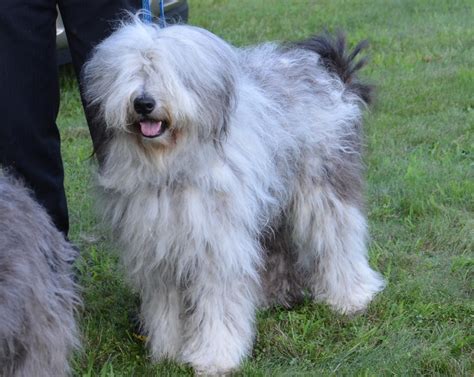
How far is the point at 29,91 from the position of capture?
13.6 ft

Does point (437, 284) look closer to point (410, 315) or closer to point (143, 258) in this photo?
point (410, 315)

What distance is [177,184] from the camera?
369 cm

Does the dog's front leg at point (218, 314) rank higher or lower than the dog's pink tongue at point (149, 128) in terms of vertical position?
lower

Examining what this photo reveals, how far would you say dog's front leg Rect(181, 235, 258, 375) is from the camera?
3.83 meters

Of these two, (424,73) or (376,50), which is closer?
(424,73)

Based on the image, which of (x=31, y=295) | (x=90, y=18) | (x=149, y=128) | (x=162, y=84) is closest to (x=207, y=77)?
(x=162, y=84)

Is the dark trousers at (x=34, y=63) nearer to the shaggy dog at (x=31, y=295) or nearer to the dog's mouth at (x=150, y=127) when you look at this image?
the dog's mouth at (x=150, y=127)

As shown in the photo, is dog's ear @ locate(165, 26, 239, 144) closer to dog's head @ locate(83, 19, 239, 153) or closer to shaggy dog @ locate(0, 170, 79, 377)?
dog's head @ locate(83, 19, 239, 153)

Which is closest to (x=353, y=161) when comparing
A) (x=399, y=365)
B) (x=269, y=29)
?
(x=399, y=365)

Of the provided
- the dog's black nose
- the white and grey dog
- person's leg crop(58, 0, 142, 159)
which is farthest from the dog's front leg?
person's leg crop(58, 0, 142, 159)

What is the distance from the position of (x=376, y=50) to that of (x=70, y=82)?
305 centimetres

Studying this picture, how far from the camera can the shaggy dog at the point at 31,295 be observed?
2.80 metres

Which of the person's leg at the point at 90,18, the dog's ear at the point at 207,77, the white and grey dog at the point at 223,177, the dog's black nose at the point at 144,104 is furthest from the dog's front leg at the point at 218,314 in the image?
the person's leg at the point at 90,18

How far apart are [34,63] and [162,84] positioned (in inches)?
36.3
